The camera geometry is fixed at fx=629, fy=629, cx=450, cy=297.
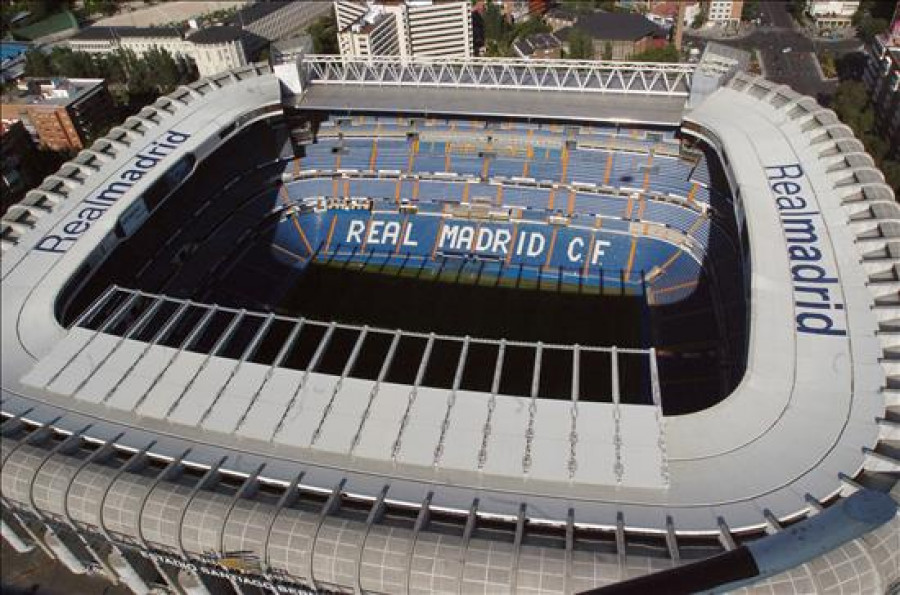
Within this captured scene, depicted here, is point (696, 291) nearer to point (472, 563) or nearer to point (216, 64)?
point (472, 563)

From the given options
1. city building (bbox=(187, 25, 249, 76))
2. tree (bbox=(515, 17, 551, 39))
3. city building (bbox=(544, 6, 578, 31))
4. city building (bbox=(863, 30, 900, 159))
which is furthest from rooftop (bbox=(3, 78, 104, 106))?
city building (bbox=(863, 30, 900, 159))

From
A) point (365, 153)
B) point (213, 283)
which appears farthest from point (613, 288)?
point (213, 283)

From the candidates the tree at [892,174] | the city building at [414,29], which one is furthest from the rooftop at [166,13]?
the tree at [892,174]

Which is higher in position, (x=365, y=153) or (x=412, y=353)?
(x=365, y=153)

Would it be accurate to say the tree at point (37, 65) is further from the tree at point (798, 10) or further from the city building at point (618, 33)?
the tree at point (798, 10)

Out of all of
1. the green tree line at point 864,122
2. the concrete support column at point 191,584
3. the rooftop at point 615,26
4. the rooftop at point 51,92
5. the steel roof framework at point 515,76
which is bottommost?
the green tree line at point 864,122

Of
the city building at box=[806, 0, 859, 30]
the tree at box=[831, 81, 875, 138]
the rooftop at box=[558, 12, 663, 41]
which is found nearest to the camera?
the tree at box=[831, 81, 875, 138]

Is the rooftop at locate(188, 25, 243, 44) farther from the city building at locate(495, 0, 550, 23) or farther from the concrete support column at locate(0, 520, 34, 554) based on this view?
the concrete support column at locate(0, 520, 34, 554)
